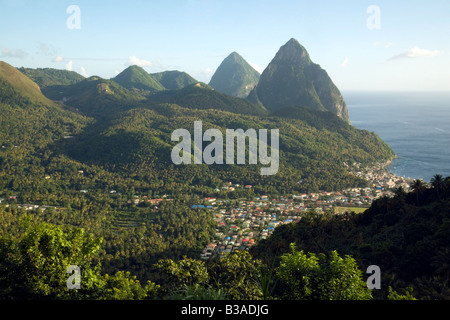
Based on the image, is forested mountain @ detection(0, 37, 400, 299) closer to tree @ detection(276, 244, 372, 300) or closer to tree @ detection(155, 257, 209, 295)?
tree @ detection(155, 257, 209, 295)

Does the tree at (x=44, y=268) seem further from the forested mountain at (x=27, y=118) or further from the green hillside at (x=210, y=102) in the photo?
the green hillside at (x=210, y=102)

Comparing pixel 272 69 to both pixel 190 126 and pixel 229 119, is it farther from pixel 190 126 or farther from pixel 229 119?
pixel 190 126

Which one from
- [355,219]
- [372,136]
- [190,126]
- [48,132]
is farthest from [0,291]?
[372,136]

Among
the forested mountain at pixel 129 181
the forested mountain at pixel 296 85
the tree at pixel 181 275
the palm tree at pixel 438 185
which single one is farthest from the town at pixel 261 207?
the forested mountain at pixel 296 85

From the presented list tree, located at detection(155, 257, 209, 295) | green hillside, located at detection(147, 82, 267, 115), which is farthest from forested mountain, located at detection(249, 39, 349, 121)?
tree, located at detection(155, 257, 209, 295)

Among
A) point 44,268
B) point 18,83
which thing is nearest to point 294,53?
point 18,83
